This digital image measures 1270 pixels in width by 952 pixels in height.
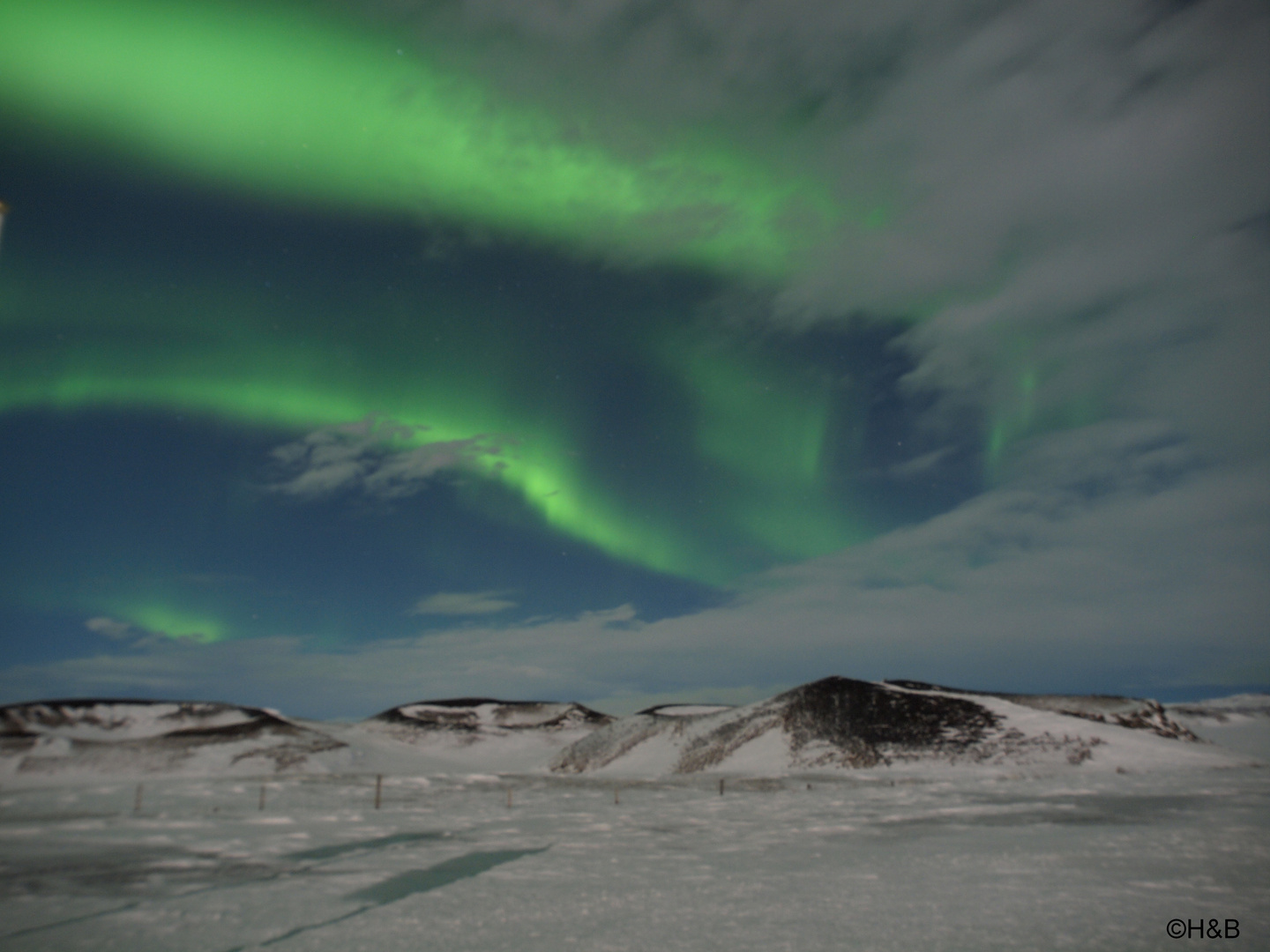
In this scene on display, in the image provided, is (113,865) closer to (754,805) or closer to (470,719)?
(754,805)

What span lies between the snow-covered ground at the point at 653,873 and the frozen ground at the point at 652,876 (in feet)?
0.26

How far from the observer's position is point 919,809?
33750mm

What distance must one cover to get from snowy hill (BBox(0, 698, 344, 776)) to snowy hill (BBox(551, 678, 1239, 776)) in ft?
120

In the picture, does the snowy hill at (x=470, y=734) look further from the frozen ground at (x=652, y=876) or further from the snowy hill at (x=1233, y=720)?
the snowy hill at (x=1233, y=720)

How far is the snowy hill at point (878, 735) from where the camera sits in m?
68.0

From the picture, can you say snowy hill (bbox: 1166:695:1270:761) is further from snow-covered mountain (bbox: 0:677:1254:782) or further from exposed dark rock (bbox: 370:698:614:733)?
exposed dark rock (bbox: 370:698:614:733)

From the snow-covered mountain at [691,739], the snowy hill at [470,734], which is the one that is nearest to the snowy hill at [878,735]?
the snow-covered mountain at [691,739]

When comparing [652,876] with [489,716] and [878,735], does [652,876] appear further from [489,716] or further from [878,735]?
[489,716]

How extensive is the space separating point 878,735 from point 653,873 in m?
67.5

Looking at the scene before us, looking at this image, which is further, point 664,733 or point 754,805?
point 664,733

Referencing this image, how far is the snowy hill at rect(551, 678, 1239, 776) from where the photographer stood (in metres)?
Result: 68.0

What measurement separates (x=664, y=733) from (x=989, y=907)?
89.8 meters

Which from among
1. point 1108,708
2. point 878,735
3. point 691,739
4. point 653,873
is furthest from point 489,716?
point 653,873

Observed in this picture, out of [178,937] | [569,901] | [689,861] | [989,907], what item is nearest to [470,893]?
[569,901]
